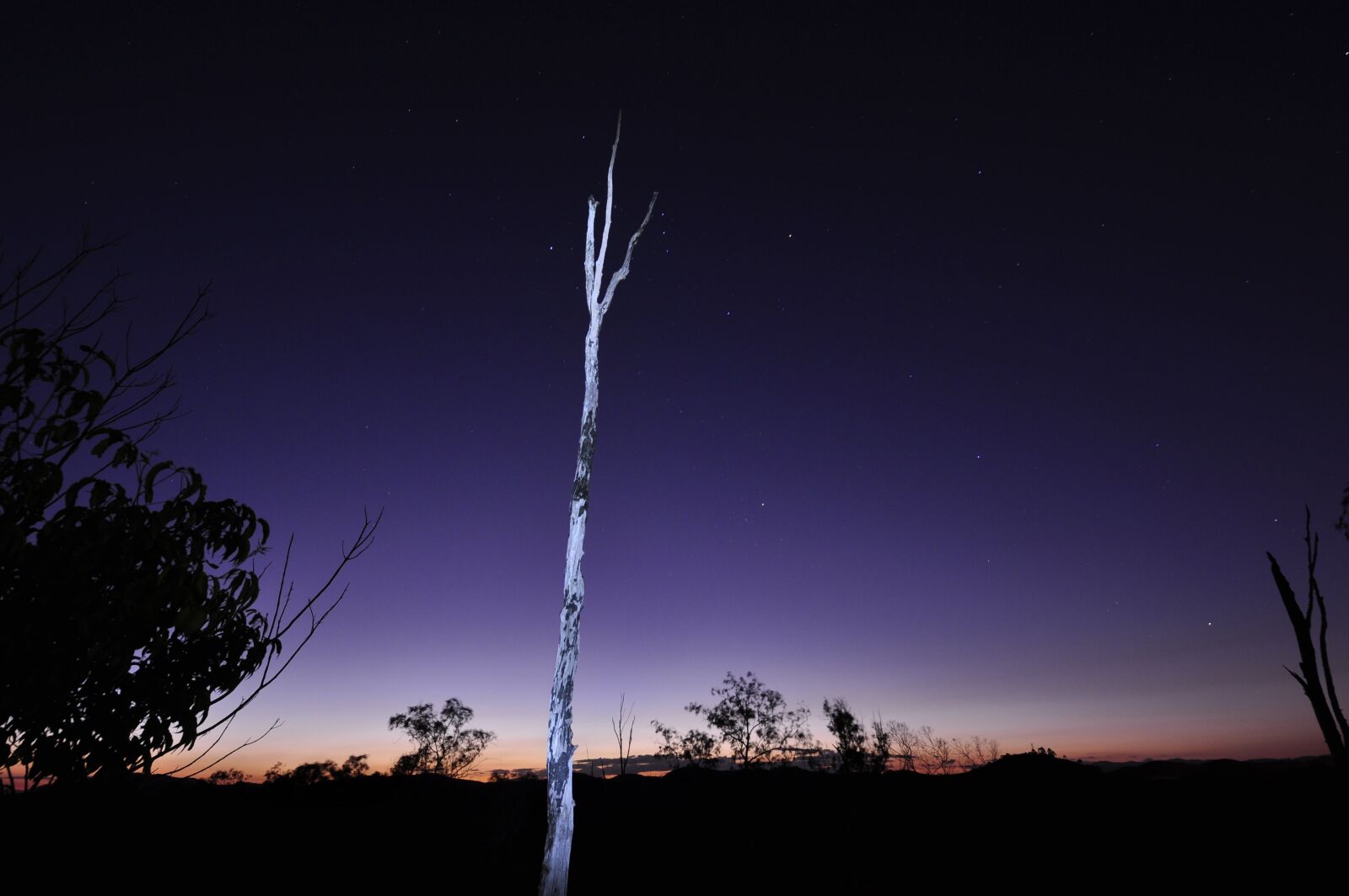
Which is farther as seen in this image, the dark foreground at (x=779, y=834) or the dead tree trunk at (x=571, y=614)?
the dark foreground at (x=779, y=834)

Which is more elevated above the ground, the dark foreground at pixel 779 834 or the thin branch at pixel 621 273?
the thin branch at pixel 621 273

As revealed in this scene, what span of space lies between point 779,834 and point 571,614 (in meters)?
26.2

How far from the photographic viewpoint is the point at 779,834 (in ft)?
94.8

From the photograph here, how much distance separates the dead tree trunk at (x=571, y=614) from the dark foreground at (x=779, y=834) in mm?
9270

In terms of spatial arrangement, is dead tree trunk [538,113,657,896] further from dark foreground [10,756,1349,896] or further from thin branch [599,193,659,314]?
dark foreground [10,756,1349,896]

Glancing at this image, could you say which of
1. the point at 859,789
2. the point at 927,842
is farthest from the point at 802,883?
the point at 859,789

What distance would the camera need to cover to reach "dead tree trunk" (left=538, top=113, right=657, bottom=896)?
7754mm

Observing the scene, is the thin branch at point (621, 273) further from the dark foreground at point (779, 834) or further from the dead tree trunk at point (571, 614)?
the dark foreground at point (779, 834)

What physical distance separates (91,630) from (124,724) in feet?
1.54

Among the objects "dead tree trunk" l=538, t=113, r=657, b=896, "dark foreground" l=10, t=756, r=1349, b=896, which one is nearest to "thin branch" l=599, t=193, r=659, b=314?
"dead tree trunk" l=538, t=113, r=657, b=896

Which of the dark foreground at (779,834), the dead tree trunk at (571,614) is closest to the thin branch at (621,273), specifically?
the dead tree trunk at (571,614)

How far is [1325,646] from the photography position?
142 inches

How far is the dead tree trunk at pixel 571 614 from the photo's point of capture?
775 cm

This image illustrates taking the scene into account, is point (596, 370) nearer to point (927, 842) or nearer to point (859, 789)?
point (927, 842)
